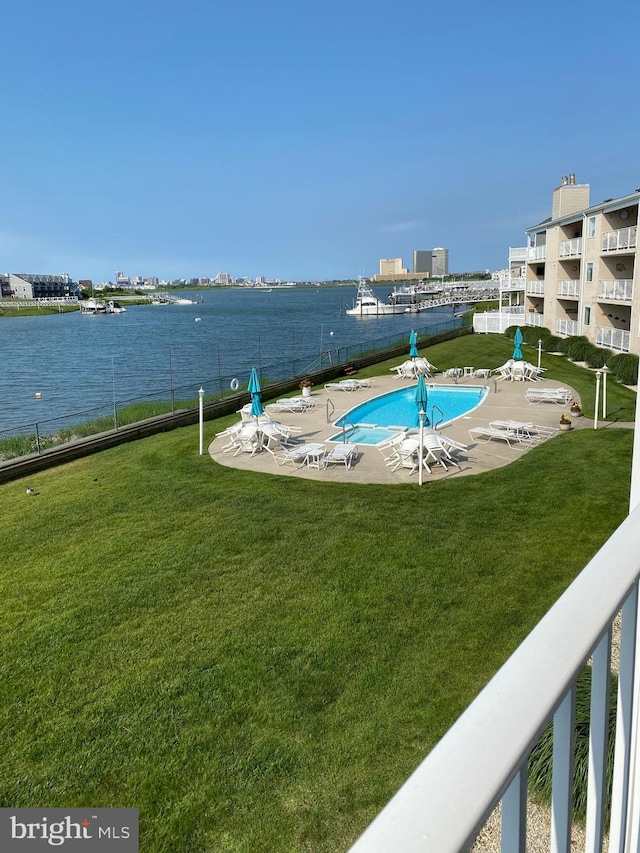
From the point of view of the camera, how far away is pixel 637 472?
215 centimetres

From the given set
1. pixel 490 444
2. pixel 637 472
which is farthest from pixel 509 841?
pixel 490 444

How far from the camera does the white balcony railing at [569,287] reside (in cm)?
3524

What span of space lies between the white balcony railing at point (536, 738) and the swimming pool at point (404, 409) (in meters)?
16.3

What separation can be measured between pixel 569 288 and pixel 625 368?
11.8 m

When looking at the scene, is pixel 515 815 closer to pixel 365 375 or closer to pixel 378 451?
pixel 378 451

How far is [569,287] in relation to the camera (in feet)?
118

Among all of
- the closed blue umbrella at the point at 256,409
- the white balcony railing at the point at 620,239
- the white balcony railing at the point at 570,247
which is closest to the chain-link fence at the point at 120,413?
the closed blue umbrella at the point at 256,409

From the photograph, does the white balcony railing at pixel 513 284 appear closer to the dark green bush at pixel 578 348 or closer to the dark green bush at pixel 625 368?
the dark green bush at pixel 578 348

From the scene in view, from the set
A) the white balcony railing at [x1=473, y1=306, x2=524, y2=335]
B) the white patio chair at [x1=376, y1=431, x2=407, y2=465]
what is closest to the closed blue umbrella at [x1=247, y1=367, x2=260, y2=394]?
the white patio chair at [x1=376, y1=431, x2=407, y2=465]

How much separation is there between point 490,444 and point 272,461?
5.75 meters

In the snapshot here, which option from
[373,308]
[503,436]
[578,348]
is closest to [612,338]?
[578,348]

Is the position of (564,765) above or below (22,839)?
above

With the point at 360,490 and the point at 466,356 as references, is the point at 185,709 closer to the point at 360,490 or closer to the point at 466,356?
the point at 360,490

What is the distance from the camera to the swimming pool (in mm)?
19578
